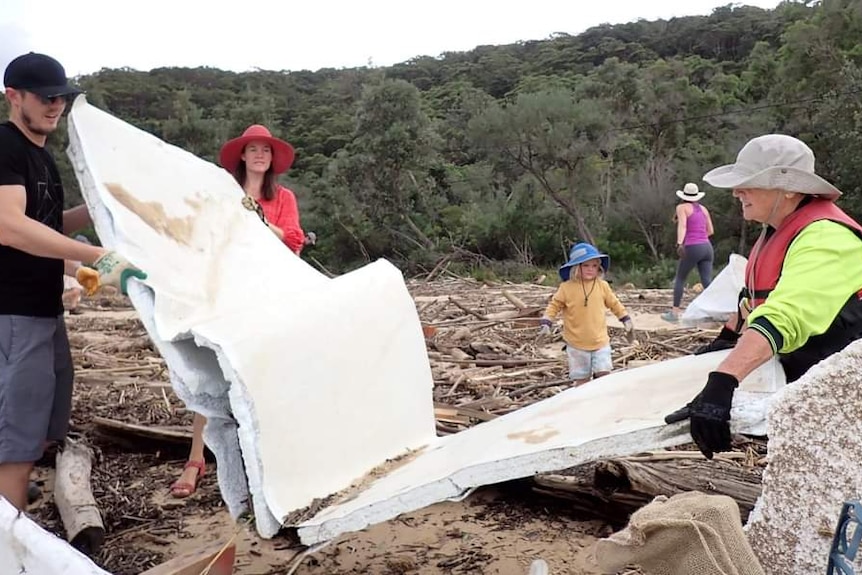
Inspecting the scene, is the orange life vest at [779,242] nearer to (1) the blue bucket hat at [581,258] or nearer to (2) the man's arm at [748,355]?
(2) the man's arm at [748,355]

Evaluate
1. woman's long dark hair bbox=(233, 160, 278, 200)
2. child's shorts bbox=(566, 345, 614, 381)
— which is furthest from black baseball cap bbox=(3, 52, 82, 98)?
child's shorts bbox=(566, 345, 614, 381)

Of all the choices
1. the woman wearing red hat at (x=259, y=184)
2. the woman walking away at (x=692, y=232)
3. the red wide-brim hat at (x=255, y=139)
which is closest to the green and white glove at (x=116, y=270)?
the woman wearing red hat at (x=259, y=184)

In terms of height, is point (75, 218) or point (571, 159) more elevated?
point (75, 218)

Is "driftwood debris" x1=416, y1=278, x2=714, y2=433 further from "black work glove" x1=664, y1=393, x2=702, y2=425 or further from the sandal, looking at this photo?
"black work glove" x1=664, y1=393, x2=702, y2=425

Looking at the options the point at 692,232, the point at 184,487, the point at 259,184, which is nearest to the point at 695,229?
the point at 692,232

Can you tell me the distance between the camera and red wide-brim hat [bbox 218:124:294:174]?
4.16m

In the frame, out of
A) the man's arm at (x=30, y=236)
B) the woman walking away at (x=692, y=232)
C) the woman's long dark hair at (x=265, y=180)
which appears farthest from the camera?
the woman walking away at (x=692, y=232)

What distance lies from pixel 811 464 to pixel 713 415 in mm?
323

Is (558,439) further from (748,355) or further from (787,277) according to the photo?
(787,277)

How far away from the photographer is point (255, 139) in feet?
13.5

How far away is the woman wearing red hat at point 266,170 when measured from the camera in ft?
13.7

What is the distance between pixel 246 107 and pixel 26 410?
44706 millimetres

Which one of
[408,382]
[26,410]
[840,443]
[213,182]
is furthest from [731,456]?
[26,410]

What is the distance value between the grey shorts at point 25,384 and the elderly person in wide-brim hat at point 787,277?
241cm
